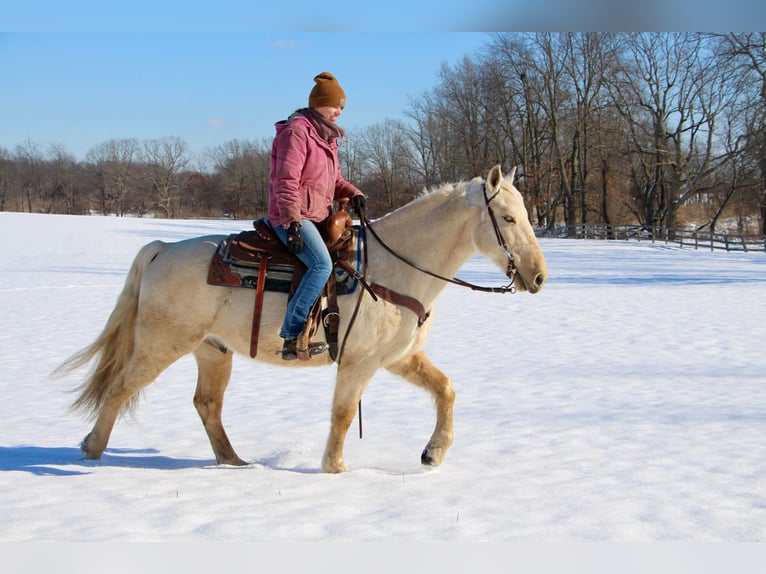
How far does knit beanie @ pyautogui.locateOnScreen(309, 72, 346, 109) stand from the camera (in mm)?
4645

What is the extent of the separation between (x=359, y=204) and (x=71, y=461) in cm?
279

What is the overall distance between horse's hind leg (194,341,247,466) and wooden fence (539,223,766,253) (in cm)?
3390

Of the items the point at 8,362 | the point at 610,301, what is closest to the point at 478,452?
the point at 8,362

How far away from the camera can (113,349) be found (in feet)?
17.3

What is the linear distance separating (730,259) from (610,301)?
16.1 m

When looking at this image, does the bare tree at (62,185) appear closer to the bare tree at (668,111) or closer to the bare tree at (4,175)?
the bare tree at (4,175)

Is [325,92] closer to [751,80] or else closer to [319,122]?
[319,122]

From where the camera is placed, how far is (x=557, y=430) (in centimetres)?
618

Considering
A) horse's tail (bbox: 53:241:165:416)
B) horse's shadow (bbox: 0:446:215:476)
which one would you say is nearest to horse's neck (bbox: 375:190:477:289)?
horse's tail (bbox: 53:241:165:416)

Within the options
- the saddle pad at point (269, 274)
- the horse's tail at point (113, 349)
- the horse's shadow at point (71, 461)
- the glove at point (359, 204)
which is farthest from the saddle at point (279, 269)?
the horse's shadow at point (71, 461)

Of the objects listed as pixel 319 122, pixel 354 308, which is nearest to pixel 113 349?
pixel 354 308

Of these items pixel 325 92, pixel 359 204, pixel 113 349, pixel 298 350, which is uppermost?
pixel 325 92

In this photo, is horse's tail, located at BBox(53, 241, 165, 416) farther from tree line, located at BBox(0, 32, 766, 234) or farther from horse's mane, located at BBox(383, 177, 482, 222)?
tree line, located at BBox(0, 32, 766, 234)

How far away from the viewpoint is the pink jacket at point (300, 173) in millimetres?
4434
